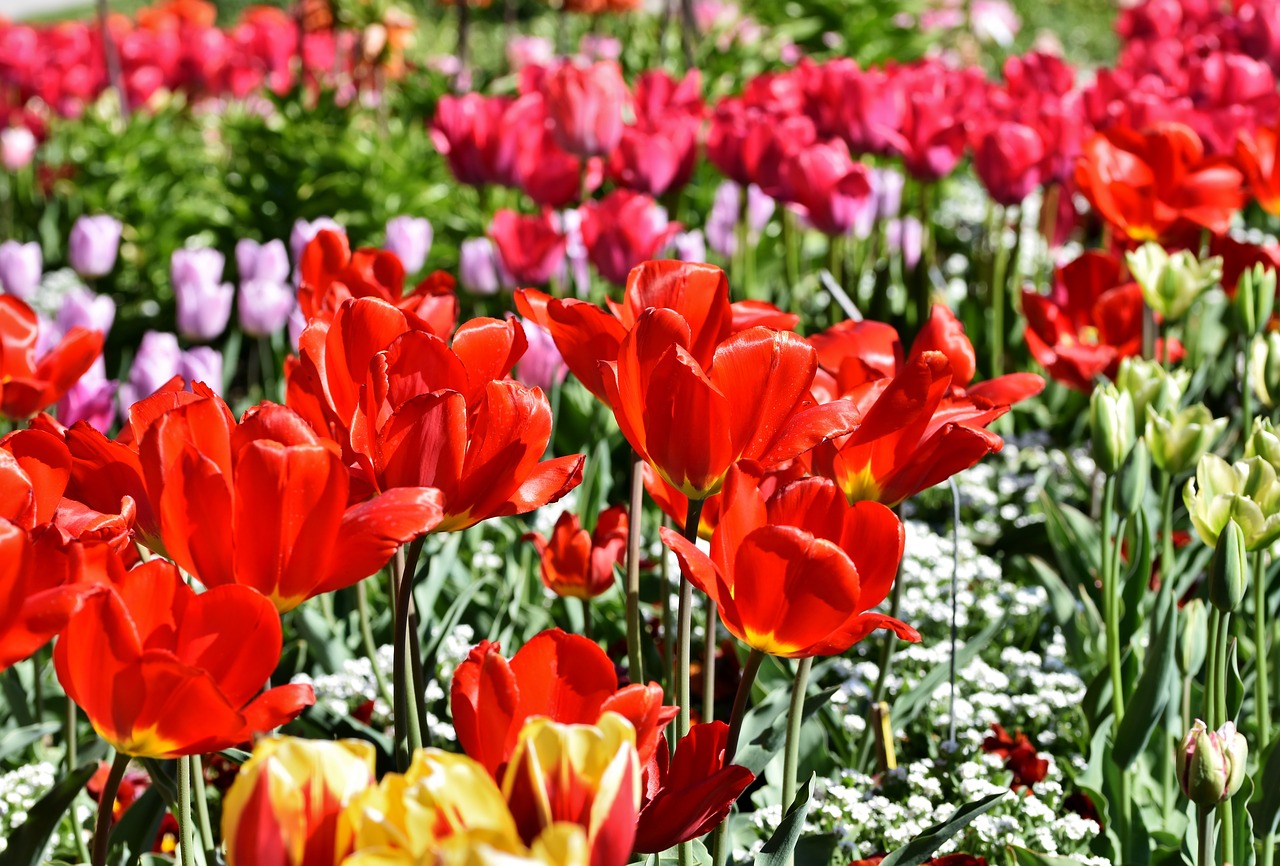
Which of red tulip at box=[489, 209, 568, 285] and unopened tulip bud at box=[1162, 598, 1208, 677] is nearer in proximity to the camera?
unopened tulip bud at box=[1162, 598, 1208, 677]

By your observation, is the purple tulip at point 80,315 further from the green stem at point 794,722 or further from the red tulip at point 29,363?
the green stem at point 794,722

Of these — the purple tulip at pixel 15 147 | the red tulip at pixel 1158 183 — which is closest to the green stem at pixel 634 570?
the red tulip at pixel 1158 183

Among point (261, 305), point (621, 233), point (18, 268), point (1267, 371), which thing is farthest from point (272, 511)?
point (18, 268)

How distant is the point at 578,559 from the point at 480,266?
5.01 ft

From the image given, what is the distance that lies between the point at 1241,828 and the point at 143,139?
4.84 metres

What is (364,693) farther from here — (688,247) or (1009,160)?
(1009,160)

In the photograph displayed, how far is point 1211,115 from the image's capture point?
294 cm

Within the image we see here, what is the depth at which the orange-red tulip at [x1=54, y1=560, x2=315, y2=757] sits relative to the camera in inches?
30.9

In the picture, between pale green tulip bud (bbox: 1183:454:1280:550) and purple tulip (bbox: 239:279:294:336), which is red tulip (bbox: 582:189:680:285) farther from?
pale green tulip bud (bbox: 1183:454:1280:550)

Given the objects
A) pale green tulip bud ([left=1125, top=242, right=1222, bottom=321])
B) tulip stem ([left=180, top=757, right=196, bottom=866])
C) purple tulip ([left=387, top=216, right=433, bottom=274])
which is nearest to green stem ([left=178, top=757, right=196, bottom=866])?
tulip stem ([left=180, top=757, right=196, bottom=866])

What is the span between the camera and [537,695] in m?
0.84

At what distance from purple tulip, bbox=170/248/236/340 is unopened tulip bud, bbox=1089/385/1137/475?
6.51 ft

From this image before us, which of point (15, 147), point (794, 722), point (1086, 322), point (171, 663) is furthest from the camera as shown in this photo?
point (15, 147)

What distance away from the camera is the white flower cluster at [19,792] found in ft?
5.31
